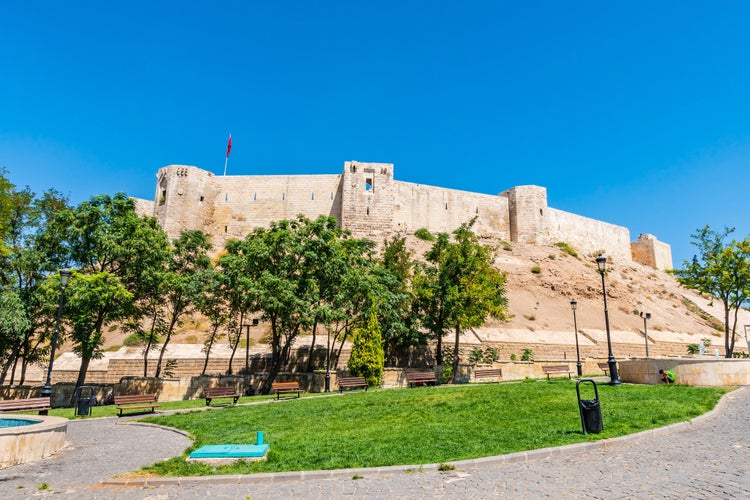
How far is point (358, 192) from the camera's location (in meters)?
50.9

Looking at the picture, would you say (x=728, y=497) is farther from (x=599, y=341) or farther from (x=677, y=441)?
(x=599, y=341)

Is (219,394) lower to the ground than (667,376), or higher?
lower

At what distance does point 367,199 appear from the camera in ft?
167

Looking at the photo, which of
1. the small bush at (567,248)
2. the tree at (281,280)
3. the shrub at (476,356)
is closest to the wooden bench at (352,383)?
the tree at (281,280)

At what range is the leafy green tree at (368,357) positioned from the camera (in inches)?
756

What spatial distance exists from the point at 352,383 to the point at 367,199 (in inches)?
1363

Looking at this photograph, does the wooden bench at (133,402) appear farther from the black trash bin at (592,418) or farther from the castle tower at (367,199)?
the castle tower at (367,199)

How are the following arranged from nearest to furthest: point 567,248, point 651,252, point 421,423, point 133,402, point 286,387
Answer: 1. point 421,423
2. point 133,402
3. point 286,387
4. point 567,248
5. point 651,252

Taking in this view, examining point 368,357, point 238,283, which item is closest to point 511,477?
point 368,357

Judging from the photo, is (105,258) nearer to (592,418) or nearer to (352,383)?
(352,383)

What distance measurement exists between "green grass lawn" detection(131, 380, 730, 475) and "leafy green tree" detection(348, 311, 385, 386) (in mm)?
5015

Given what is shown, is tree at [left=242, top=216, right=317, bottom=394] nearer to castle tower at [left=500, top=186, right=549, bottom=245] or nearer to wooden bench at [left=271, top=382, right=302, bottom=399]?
wooden bench at [left=271, top=382, right=302, bottom=399]

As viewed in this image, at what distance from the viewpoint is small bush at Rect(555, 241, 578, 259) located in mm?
59156

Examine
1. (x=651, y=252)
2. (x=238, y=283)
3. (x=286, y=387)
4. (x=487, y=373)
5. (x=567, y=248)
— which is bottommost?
(x=286, y=387)
